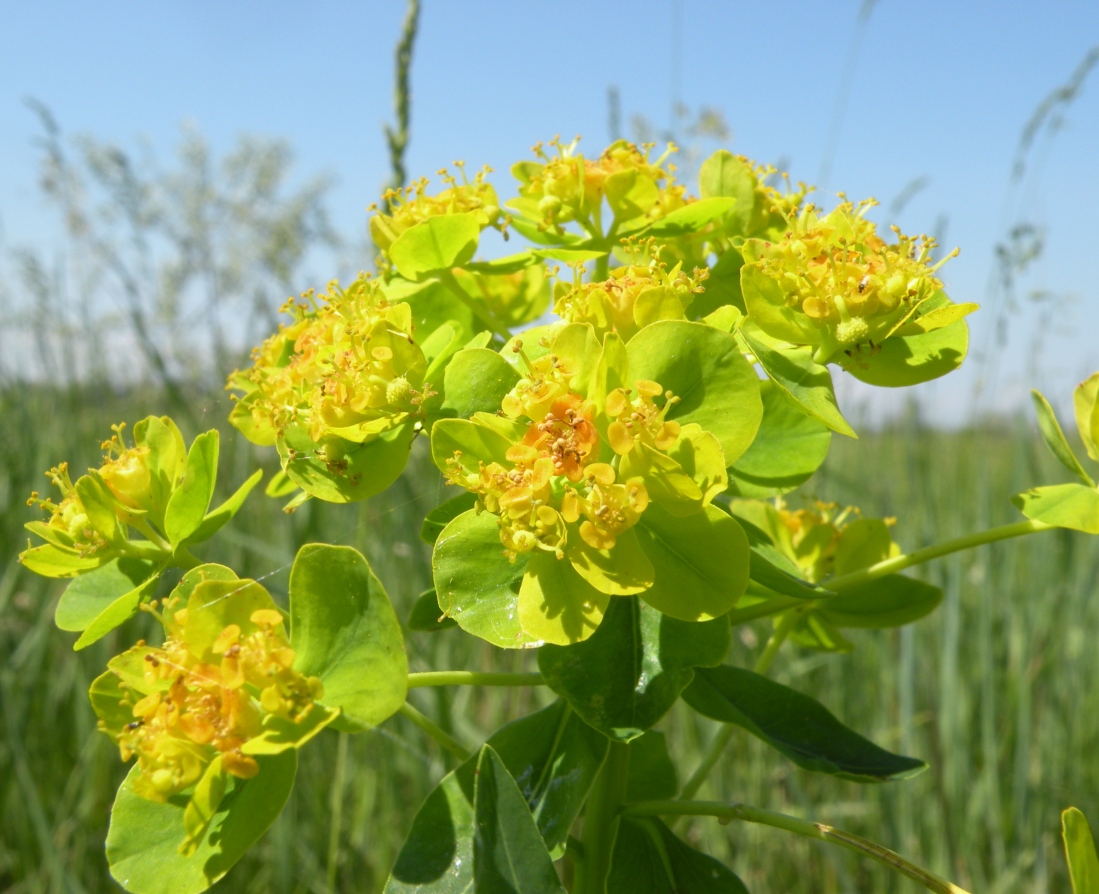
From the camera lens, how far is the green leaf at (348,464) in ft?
4.44

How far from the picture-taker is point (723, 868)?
4.56ft

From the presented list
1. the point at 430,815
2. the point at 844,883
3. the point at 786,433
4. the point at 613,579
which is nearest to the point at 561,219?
the point at 786,433

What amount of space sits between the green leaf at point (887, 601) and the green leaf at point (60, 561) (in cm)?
119

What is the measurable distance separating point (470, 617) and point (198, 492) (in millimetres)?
480

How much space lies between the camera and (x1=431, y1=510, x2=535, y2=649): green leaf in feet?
3.84

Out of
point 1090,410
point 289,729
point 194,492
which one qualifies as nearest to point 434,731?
point 289,729

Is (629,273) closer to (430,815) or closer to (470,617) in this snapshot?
(470,617)

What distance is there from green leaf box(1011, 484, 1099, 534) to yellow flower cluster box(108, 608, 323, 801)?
1.05 m

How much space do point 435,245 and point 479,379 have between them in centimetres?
32

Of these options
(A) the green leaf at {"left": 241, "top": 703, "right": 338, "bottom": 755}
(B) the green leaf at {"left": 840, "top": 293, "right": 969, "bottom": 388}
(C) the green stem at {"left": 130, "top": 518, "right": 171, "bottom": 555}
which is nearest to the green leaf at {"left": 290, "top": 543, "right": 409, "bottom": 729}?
(A) the green leaf at {"left": 241, "top": 703, "right": 338, "bottom": 755}

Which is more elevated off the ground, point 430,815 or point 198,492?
point 198,492

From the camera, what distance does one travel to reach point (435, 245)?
1.48 meters

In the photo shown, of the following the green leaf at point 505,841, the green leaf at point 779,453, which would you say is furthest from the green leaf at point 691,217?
the green leaf at point 505,841

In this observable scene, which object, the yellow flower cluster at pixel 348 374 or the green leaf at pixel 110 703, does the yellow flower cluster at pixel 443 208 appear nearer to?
the yellow flower cluster at pixel 348 374
